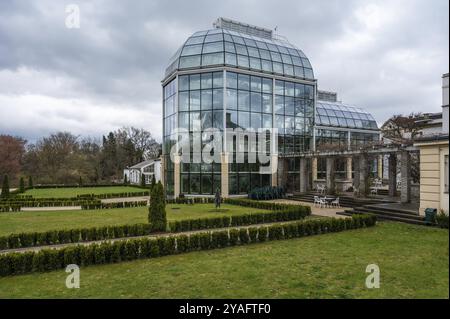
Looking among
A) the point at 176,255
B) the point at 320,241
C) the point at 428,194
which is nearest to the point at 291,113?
the point at 428,194

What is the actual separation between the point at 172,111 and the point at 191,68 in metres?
4.95

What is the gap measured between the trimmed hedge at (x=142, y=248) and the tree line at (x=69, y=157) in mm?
47127

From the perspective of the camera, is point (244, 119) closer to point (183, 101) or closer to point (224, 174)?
point (224, 174)

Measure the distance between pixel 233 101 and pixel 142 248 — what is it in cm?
2105

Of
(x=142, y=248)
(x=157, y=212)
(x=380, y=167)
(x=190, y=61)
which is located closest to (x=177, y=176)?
(x=190, y=61)

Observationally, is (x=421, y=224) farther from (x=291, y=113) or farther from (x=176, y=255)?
(x=291, y=113)

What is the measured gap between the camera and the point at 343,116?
123 feet

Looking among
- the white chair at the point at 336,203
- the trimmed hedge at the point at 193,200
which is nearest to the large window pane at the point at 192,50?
the trimmed hedge at the point at 193,200

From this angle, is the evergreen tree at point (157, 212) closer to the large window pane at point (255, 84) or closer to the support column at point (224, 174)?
the support column at point (224, 174)

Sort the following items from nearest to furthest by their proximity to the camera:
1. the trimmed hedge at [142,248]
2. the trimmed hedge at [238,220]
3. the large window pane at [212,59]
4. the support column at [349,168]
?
the trimmed hedge at [142,248] → the trimmed hedge at [238,220] → the large window pane at [212,59] → the support column at [349,168]

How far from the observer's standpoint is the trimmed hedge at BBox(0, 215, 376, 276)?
29.4ft

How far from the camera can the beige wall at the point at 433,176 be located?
1400 centimetres

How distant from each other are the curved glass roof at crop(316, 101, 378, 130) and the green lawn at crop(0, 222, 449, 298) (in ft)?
85.9
